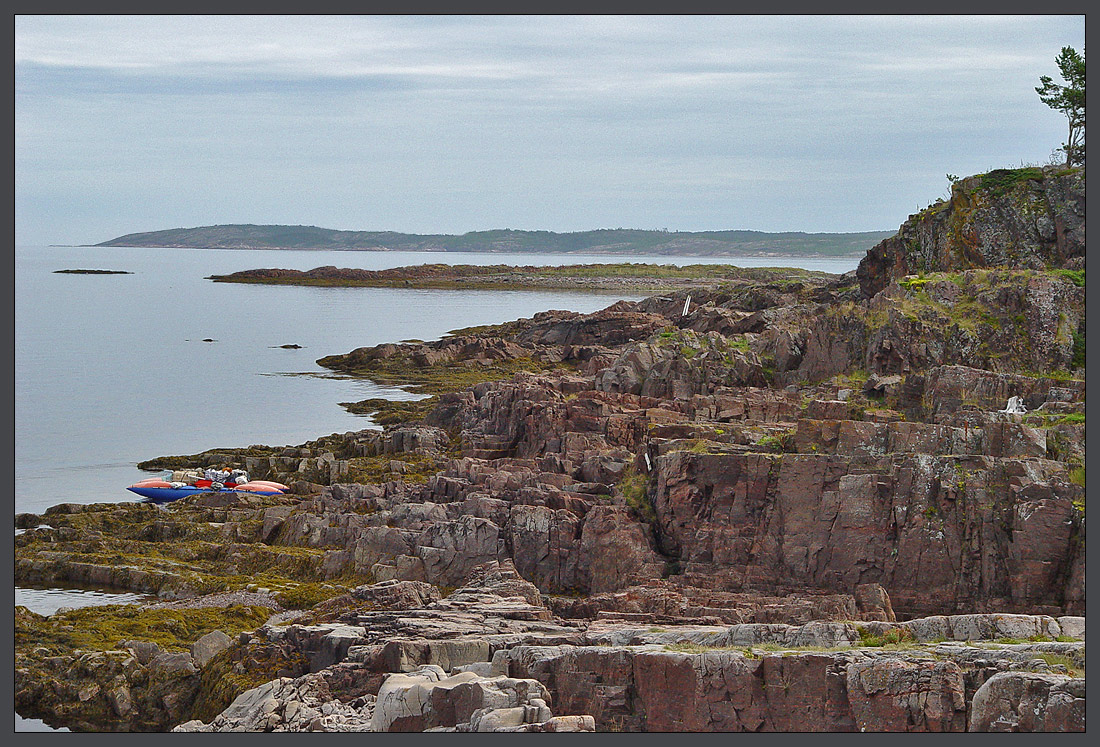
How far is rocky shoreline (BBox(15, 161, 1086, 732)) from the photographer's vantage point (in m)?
18.4

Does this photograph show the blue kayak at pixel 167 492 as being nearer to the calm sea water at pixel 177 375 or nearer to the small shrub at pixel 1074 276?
the calm sea water at pixel 177 375

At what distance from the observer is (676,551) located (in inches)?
1128

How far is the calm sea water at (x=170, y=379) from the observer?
52656 mm

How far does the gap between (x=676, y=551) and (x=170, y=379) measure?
212ft

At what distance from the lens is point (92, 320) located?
140500mm

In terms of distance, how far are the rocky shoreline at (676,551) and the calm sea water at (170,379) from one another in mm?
4194

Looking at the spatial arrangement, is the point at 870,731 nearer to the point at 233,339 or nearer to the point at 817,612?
the point at 817,612

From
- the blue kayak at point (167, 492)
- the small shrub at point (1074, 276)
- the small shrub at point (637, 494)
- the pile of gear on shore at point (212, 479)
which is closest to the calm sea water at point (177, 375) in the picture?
the blue kayak at point (167, 492)

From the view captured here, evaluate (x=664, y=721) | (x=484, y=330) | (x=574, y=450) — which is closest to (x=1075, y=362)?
(x=574, y=450)

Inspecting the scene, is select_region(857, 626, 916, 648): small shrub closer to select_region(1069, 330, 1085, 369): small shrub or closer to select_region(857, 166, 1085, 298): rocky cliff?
select_region(1069, 330, 1085, 369): small shrub

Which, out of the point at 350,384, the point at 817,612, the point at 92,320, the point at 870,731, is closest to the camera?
the point at 870,731

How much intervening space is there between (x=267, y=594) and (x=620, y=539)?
9461mm

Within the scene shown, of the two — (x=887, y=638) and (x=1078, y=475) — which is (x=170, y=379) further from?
(x=887, y=638)

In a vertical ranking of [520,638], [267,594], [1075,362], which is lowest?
[267,594]
